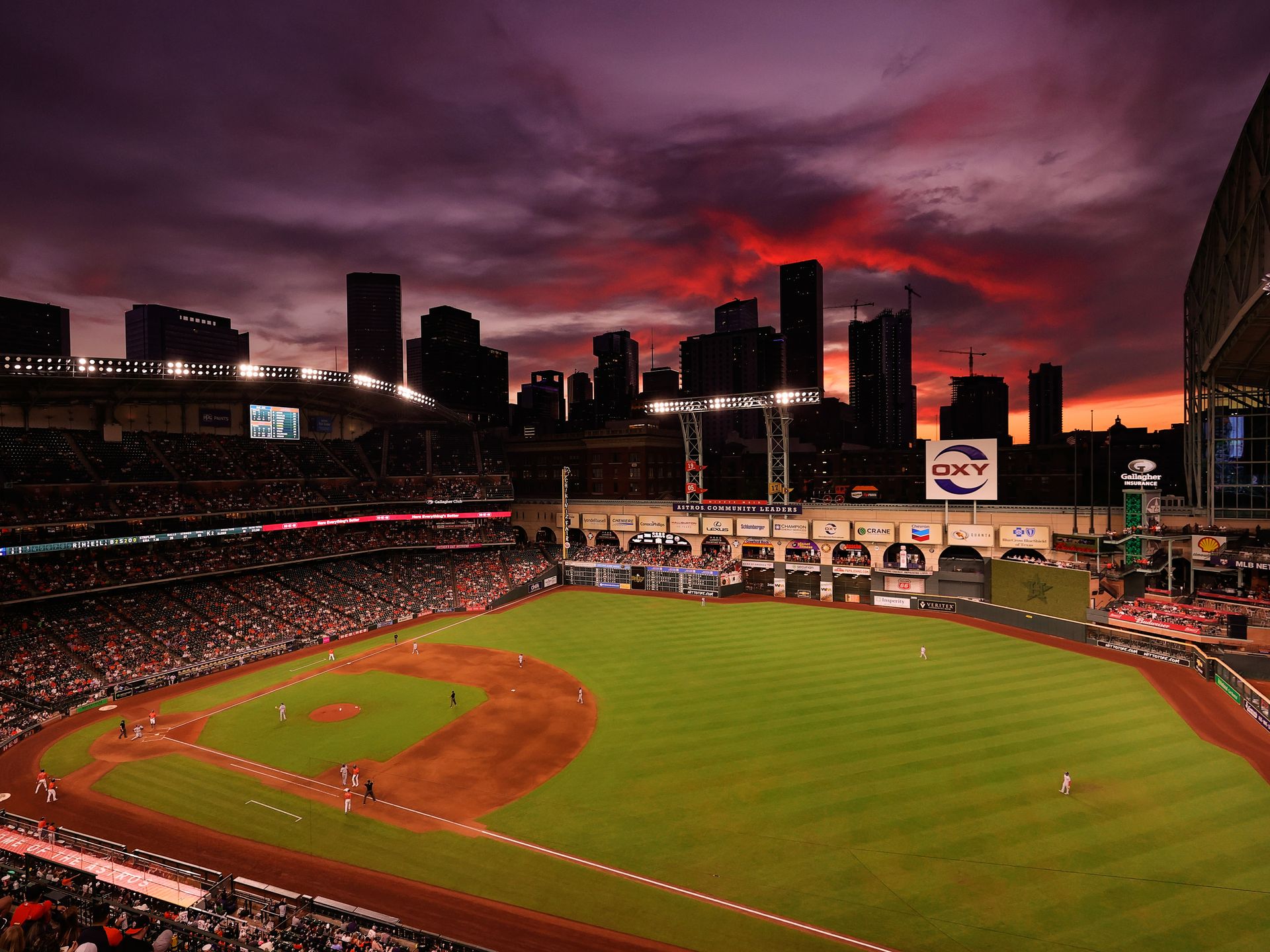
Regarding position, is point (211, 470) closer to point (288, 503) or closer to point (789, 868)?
Answer: point (288, 503)

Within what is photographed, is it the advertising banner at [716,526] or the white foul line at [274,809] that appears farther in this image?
the advertising banner at [716,526]

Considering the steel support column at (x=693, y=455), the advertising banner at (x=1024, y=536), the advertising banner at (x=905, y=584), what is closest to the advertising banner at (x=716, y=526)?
the steel support column at (x=693, y=455)

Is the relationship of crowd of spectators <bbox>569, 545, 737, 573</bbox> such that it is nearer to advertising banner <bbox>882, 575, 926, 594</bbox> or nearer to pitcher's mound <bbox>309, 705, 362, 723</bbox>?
advertising banner <bbox>882, 575, 926, 594</bbox>

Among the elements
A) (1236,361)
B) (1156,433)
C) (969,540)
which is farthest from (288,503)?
(1156,433)

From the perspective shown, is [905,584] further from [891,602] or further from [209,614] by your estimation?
[209,614]

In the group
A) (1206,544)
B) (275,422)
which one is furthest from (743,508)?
(275,422)

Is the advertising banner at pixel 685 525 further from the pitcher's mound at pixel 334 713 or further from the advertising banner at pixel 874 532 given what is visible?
the pitcher's mound at pixel 334 713

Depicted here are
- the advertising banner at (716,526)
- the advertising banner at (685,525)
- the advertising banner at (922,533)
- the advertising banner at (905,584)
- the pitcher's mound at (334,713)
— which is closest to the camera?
the pitcher's mound at (334,713)

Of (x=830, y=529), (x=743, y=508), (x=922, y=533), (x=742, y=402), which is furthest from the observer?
(x=743, y=508)
